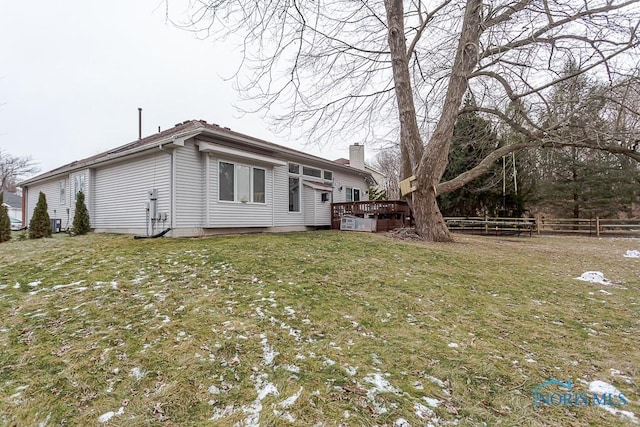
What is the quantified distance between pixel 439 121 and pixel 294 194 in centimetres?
646

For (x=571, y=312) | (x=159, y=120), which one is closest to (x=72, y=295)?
(x=571, y=312)

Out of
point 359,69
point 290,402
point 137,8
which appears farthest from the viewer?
point 359,69

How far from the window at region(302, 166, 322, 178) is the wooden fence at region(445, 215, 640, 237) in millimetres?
8957

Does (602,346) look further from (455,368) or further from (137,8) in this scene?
(137,8)

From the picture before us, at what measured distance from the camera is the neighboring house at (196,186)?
9016 millimetres

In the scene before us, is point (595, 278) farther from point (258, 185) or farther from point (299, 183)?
point (299, 183)

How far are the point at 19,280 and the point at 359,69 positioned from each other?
10805 millimetres

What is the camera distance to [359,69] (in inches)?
440

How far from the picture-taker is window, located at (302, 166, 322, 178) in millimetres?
13969

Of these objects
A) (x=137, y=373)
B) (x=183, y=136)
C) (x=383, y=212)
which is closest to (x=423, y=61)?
(x=383, y=212)

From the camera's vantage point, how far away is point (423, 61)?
1174cm

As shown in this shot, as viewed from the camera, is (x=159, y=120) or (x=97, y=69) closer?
(x=97, y=69)

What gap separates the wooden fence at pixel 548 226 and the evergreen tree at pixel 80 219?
17.7 m

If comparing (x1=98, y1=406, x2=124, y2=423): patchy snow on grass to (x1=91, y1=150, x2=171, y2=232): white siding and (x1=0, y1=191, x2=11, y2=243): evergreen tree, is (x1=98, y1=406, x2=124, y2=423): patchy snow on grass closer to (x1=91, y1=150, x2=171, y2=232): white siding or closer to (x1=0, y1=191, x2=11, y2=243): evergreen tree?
(x1=91, y1=150, x2=171, y2=232): white siding
